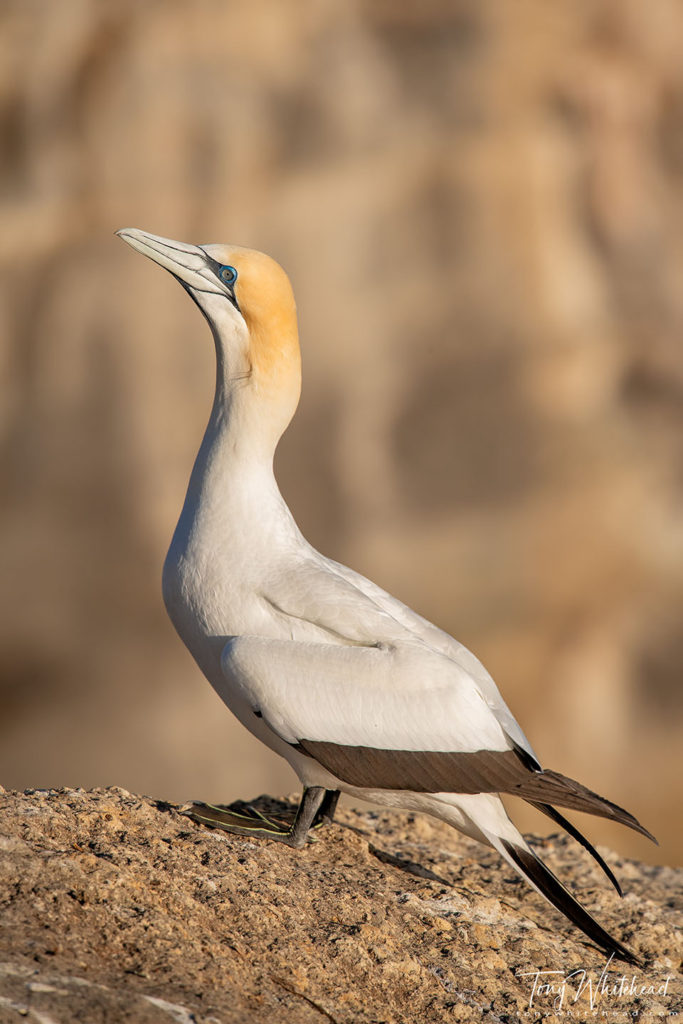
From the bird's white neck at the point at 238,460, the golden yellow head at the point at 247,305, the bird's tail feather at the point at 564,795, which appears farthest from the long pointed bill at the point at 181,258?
the bird's tail feather at the point at 564,795

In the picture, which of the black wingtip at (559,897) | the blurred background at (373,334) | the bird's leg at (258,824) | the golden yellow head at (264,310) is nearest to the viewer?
the black wingtip at (559,897)

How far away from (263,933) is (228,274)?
2.28 metres

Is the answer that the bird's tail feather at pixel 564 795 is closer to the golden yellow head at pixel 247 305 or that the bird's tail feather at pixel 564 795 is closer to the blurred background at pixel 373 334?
the golden yellow head at pixel 247 305

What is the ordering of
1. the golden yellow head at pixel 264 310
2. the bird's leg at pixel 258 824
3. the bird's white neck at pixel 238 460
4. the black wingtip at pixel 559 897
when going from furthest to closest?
the golden yellow head at pixel 264 310 → the bird's white neck at pixel 238 460 → the bird's leg at pixel 258 824 → the black wingtip at pixel 559 897

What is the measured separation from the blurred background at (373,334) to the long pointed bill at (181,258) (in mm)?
5967

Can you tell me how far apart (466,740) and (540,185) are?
804cm

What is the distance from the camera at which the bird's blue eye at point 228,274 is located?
3.94 meters

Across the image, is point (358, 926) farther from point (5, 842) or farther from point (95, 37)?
point (95, 37)

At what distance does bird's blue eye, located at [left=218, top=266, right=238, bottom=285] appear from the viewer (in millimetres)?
3941

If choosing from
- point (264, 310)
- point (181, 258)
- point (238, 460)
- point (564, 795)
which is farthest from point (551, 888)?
point (181, 258)

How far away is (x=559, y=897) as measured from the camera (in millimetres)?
3381

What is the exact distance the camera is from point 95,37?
10305mm

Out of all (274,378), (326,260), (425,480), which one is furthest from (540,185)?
(274,378)

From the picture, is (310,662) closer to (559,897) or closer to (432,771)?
(432,771)
